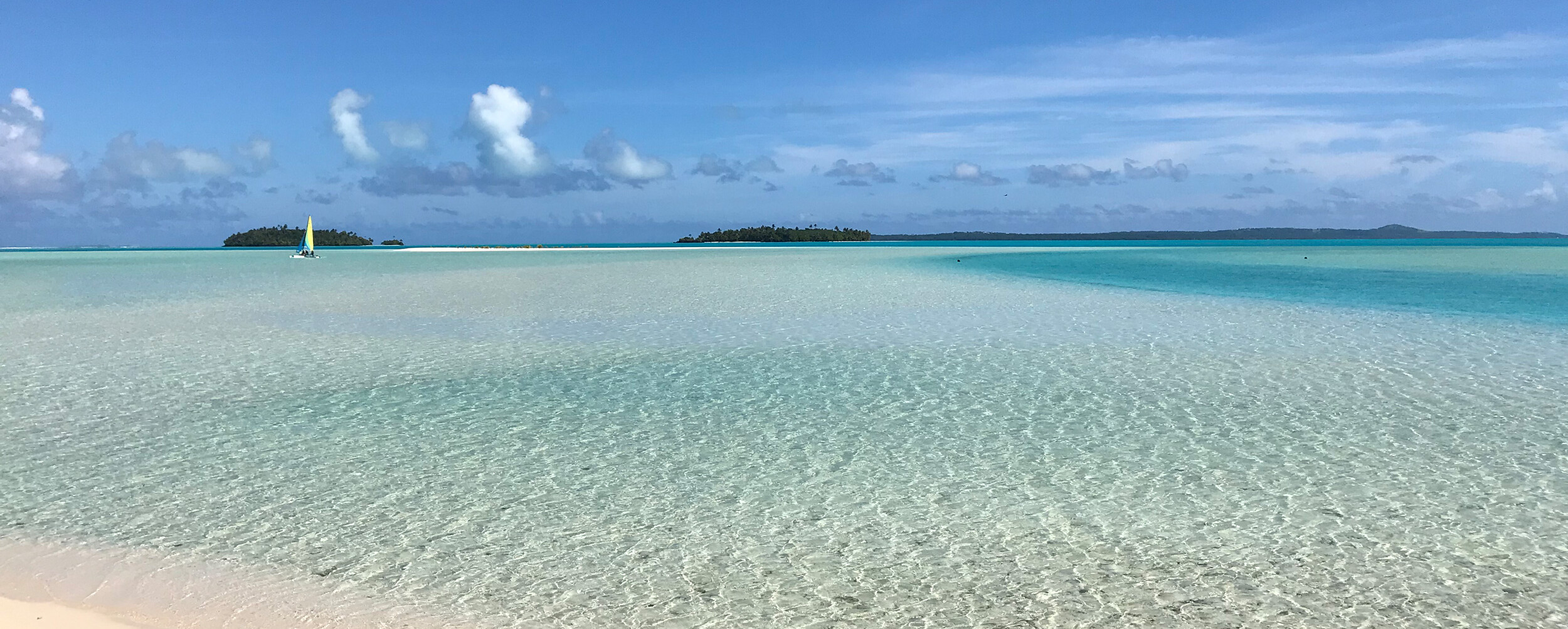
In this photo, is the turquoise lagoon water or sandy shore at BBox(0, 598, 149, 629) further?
the turquoise lagoon water

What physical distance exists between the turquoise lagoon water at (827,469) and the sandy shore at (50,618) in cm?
58

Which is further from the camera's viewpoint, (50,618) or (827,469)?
(827,469)

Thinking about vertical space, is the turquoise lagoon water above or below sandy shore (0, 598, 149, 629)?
above

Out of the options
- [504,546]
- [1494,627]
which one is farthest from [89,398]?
[1494,627]

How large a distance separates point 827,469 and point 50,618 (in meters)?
3.42

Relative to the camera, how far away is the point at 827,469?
5699mm

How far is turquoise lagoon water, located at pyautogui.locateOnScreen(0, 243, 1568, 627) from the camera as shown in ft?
12.8

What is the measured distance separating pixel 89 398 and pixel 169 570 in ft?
15.7

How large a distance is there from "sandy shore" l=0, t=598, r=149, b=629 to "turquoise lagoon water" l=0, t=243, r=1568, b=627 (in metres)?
0.58

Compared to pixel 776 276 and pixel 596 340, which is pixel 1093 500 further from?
pixel 776 276

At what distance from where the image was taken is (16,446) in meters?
6.26

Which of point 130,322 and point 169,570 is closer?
point 169,570

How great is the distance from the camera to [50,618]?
358 cm

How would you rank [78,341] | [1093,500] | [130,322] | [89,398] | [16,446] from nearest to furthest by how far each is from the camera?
[1093,500] < [16,446] < [89,398] < [78,341] < [130,322]
